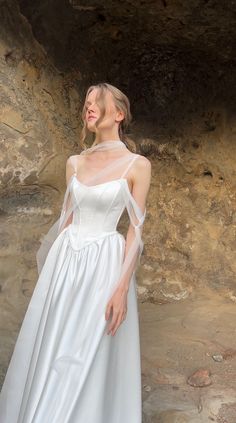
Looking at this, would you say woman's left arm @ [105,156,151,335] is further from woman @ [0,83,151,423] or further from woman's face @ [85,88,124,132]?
woman's face @ [85,88,124,132]

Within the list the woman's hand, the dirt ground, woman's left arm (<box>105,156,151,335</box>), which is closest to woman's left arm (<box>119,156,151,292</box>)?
woman's left arm (<box>105,156,151,335</box>)

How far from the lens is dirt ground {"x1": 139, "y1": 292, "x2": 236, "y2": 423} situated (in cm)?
226

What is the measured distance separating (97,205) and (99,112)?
344 millimetres

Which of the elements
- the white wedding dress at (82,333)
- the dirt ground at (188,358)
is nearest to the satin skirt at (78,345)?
the white wedding dress at (82,333)

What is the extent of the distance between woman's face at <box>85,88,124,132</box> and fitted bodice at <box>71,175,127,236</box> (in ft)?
0.72

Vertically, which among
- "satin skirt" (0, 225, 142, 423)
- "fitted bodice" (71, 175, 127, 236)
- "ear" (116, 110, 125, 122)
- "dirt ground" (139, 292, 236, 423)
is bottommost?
"dirt ground" (139, 292, 236, 423)

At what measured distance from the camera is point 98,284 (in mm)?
1751

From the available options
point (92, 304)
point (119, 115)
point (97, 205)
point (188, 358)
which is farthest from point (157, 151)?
point (92, 304)

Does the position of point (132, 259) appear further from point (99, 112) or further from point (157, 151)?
point (157, 151)

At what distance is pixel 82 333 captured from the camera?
1.71m

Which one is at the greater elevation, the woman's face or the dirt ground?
the woman's face

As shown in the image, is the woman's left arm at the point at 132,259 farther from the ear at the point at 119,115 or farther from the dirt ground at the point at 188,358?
the dirt ground at the point at 188,358

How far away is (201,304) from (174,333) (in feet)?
1.66

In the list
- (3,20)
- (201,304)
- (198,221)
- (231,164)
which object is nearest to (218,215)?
(198,221)
